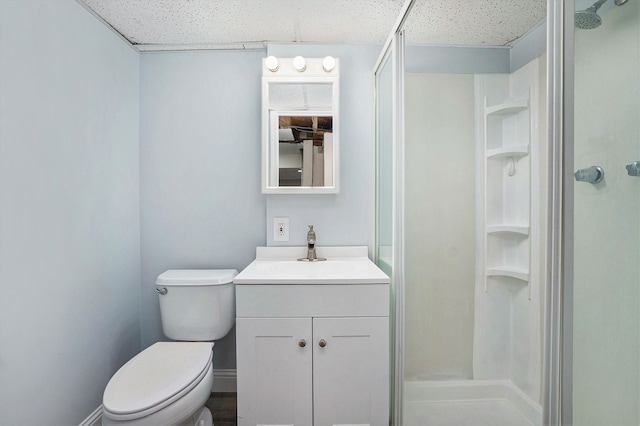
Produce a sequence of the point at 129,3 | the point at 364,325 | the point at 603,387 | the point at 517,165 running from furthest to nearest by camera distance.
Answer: the point at 129,3, the point at 364,325, the point at 517,165, the point at 603,387

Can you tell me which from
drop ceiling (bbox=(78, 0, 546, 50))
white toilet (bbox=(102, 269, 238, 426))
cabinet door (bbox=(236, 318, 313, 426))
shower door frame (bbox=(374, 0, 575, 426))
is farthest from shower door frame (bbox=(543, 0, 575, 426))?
white toilet (bbox=(102, 269, 238, 426))

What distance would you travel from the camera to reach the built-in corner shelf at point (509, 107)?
0.67m

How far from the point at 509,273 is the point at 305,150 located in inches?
53.3

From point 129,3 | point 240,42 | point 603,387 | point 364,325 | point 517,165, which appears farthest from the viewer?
point 240,42

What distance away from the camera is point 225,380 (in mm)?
2006

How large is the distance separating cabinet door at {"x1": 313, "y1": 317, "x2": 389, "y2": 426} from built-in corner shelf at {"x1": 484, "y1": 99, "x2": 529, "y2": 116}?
97 cm

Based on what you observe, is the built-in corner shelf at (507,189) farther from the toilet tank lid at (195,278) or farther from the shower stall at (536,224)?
the toilet tank lid at (195,278)

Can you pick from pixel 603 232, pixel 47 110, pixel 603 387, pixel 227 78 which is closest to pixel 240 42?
pixel 227 78

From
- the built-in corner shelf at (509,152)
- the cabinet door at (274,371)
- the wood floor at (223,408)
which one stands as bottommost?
the wood floor at (223,408)

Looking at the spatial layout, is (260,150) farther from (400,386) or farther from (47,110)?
(400,386)

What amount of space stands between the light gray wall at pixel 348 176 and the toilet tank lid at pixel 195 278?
336 mm

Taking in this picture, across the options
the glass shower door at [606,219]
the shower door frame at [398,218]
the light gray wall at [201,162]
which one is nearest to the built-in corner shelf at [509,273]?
the glass shower door at [606,219]

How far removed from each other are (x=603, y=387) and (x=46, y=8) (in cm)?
215

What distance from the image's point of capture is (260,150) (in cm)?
198
